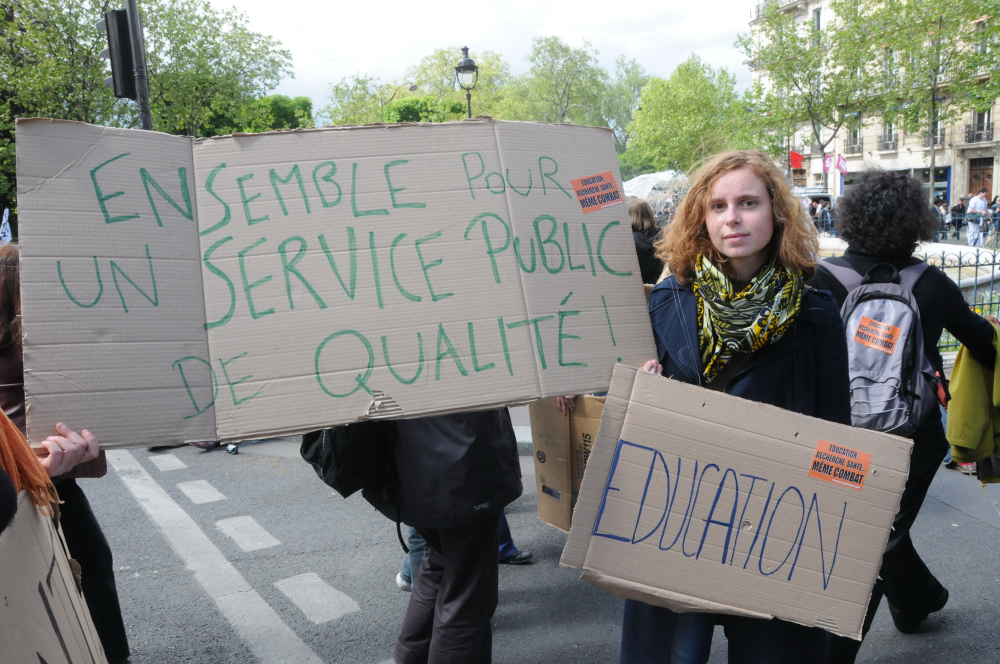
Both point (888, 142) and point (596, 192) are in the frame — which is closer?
point (596, 192)

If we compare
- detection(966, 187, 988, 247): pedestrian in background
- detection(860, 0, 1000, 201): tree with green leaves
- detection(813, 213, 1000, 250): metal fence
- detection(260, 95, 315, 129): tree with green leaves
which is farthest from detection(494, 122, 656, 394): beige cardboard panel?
detection(260, 95, 315, 129): tree with green leaves

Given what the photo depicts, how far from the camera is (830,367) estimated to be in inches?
75.3

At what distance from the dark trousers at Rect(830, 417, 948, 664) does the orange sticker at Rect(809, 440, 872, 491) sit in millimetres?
797

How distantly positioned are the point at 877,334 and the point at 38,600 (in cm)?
252

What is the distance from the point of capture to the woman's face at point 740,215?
187 cm

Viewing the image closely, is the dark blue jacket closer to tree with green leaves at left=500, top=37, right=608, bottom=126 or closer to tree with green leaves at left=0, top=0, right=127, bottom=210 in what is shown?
tree with green leaves at left=0, top=0, right=127, bottom=210

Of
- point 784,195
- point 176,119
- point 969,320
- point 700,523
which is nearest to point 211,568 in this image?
point 700,523

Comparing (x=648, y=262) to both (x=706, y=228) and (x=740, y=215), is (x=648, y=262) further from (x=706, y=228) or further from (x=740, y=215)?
(x=740, y=215)

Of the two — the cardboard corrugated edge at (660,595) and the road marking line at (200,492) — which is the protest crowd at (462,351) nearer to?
the cardboard corrugated edge at (660,595)

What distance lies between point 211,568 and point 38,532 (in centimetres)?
295

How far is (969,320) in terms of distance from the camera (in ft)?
8.79

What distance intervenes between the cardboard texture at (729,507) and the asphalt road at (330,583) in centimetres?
145

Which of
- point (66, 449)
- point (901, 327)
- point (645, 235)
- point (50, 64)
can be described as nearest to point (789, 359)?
point (901, 327)

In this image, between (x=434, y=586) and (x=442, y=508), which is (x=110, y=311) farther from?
(x=434, y=586)
